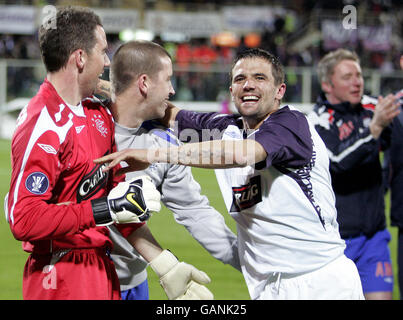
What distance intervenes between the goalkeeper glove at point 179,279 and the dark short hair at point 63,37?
108cm

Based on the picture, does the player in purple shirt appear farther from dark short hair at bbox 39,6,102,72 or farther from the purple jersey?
dark short hair at bbox 39,6,102,72

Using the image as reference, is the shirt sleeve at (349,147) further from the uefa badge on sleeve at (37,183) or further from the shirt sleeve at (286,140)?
the uefa badge on sleeve at (37,183)

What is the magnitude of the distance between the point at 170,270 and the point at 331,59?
2.75 m

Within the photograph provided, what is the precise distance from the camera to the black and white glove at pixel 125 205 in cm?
244

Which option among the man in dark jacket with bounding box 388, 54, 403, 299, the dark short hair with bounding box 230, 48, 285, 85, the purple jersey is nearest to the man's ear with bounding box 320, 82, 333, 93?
the man in dark jacket with bounding box 388, 54, 403, 299

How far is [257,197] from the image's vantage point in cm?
294

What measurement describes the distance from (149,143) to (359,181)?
6.17 feet

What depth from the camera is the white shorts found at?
2951mm

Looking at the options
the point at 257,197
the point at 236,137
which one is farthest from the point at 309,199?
the point at 236,137

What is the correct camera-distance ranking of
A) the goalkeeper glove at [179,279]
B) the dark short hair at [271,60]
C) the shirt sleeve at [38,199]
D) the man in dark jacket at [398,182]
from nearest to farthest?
the shirt sleeve at [38,199]
the goalkeeper glove at [179,279]
the dark short hair at [271,60]
the man in dark jacket at [398,182]

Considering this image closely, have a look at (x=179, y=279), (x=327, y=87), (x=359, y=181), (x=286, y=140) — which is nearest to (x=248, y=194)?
(x=286, y=140)

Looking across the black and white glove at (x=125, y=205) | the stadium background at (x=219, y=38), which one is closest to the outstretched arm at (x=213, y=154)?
the black and white glove at (x=125, y=205)

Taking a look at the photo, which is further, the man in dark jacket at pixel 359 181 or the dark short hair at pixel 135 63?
the man in dark jacket at pixel 359 181

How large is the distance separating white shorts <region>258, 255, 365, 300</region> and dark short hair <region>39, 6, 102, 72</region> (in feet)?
4.99
